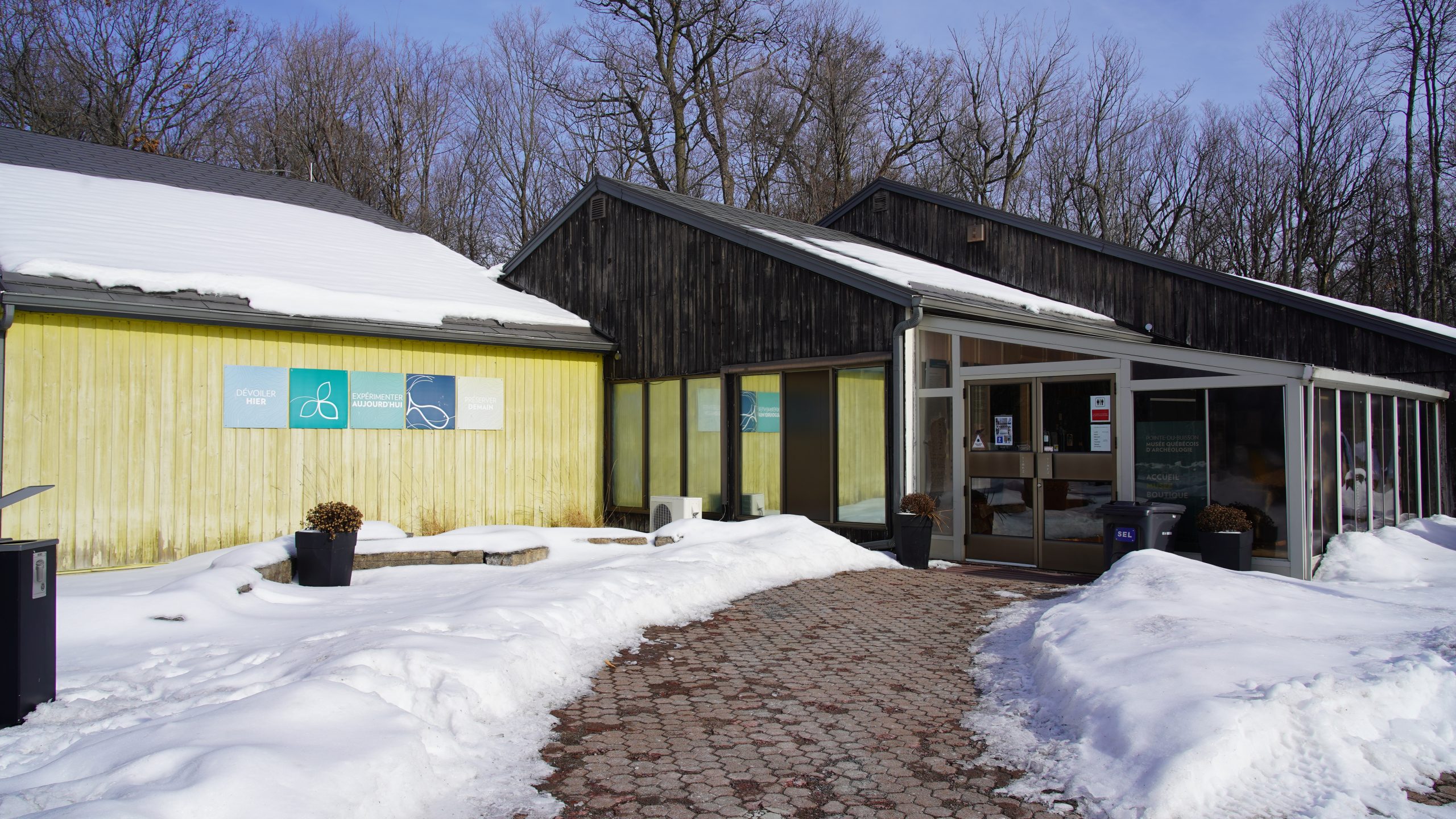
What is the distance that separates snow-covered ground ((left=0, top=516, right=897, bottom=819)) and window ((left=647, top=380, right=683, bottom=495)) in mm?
4644

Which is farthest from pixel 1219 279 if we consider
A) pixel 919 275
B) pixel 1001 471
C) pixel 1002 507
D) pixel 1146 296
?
pixel 1002 507

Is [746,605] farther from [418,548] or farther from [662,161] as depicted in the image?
[662,161]

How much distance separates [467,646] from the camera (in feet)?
18.6

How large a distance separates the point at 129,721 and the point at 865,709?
12.1ft

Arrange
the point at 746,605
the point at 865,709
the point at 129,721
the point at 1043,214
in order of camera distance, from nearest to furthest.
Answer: the point at 129,721 < the point at 865,709 < the point at 746,605 < the point at 1043,214

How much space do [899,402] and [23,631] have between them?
28.7 feet

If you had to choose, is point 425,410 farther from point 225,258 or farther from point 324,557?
point 324,557

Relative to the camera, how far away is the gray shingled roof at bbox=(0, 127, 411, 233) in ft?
49.6

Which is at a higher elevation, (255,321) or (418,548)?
(255,321)

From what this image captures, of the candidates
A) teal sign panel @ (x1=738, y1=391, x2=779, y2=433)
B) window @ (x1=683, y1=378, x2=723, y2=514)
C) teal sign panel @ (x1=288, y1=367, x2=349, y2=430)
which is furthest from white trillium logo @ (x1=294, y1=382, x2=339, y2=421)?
teal sign panel @ (x1=738, y1=391, x2=779, y2=433)

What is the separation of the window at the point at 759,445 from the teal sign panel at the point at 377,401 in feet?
14.8

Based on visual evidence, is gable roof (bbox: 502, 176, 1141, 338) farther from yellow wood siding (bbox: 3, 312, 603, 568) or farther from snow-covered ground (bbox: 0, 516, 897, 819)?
snow-covered ground (bbox: 0, 516, 897, 819)

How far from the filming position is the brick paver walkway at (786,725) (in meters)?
3.98

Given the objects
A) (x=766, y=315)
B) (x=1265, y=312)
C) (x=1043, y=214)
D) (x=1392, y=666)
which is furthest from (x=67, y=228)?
(x=1043, y=214)
